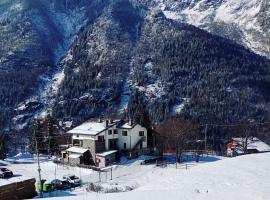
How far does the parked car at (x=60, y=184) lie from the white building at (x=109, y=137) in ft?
65.9

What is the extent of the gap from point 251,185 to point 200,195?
492cm

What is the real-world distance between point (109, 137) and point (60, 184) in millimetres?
24356

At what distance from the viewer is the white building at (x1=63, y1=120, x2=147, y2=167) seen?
75688 millimetres

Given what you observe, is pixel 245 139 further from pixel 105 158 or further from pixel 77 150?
pixel 77 150

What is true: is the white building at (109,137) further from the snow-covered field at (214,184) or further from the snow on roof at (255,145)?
the snow on roof at (255,145)

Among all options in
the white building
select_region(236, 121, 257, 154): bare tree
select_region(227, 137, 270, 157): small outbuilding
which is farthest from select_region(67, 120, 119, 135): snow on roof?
select_region(227, 137, 270, 157): small outbuilding

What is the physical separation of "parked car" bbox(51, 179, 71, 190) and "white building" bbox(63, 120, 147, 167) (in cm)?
2009

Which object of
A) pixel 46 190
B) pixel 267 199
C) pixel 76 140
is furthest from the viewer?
pixel 76 140

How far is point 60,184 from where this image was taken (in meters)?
53.5

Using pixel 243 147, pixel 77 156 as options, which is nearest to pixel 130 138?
pixel 77 156

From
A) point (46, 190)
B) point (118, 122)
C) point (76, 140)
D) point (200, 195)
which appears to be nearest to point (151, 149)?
point (118, 122)

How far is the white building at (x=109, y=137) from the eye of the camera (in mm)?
75688

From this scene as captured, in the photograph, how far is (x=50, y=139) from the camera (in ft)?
281

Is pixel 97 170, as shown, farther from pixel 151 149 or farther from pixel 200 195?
pixel 200 195
